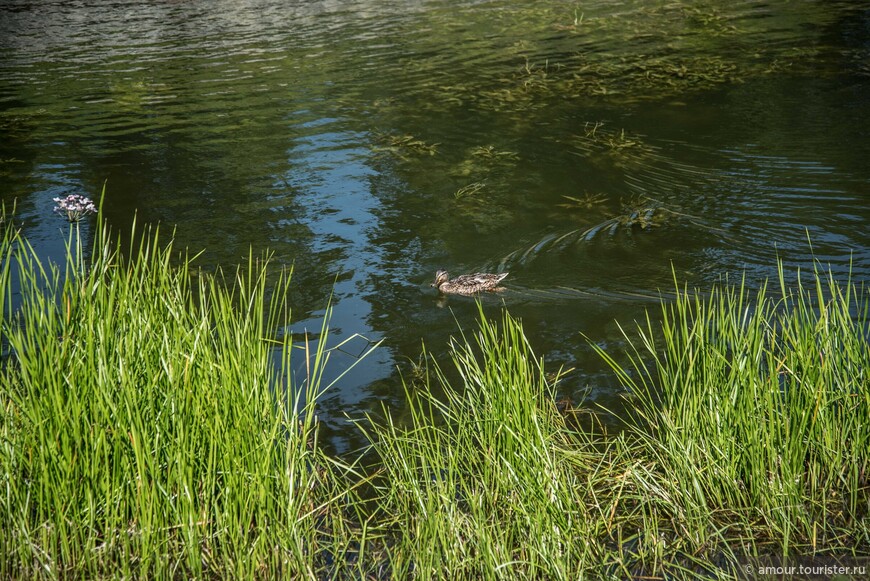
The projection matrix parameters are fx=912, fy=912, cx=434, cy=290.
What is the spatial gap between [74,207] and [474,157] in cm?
458

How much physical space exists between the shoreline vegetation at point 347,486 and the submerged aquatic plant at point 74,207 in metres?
4.84

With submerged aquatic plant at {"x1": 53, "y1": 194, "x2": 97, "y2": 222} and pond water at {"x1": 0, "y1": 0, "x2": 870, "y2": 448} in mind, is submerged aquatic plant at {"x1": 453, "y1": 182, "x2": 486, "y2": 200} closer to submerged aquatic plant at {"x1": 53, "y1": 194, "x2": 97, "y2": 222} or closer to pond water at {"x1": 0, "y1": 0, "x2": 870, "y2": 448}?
pond water at {"x1": 0, "y1": 0, "x2": 870, "y2": 448}

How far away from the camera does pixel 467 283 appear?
7.28m

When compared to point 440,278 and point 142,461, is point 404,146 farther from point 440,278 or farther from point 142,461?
point 142,461

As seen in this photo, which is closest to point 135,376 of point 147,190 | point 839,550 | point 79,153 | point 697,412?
point 697,412

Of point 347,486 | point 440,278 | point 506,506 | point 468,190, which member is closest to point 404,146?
point 468,190

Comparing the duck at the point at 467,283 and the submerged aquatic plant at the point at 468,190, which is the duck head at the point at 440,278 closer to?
the duck at the point at 467,283

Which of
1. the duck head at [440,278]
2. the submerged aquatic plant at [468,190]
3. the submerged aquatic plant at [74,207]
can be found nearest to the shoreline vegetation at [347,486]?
the duck head at [440,278]

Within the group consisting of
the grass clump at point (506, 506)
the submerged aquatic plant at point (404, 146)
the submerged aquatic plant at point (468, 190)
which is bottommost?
the submerged aquatic plant at point (468, 190)

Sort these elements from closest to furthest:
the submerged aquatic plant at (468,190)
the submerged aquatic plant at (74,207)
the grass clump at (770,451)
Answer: the grass clump at (770,451) → the submerged aquatic plant at (74,207) → the submerged aquatic plant at (468,190)

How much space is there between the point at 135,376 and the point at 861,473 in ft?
10.9

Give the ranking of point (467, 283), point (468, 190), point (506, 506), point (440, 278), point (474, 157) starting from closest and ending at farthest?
point (506, 506)
point (467, 283)
point (440, 278)
point (468, 190)
point (474, 157)

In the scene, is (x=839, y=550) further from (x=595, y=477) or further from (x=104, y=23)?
(x=104, y=23)

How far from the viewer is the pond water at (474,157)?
24.5ft
